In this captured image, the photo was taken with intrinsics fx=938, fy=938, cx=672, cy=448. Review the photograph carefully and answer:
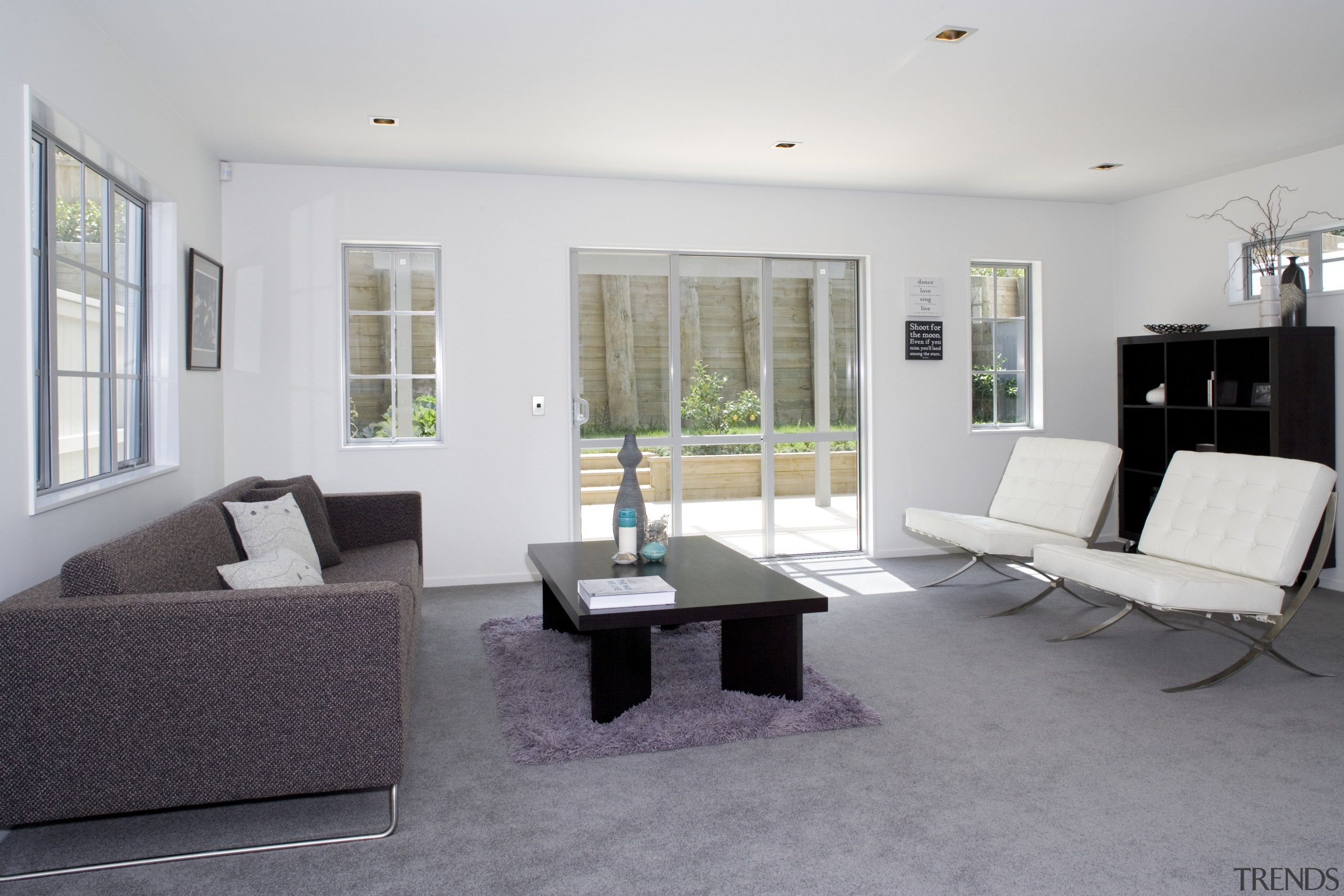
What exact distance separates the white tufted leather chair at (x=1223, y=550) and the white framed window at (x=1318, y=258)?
2.02 meters

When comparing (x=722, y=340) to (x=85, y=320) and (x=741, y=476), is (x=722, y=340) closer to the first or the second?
(x=741, y=476)

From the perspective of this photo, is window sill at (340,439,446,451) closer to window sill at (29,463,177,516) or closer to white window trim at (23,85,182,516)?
white window trim at (23,85,182,516)

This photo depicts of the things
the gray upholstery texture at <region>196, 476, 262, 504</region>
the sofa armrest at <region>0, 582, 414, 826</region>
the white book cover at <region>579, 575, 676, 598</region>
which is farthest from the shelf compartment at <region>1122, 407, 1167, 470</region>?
the sofa armrest at <region>0, 582, 414, 826</region>

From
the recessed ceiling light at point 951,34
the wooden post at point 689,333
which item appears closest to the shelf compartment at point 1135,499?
the wooden post at point 689,333

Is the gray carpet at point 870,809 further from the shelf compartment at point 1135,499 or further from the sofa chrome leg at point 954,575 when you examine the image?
the shelf compartment at point 1135,499

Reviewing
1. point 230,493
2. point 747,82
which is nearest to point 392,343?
point 230,493

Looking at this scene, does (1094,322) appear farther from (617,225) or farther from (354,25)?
(354,25)

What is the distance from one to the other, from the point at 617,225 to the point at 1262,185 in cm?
391

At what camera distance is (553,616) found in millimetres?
4328

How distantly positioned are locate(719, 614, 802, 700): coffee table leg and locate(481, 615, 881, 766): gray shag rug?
4 cm

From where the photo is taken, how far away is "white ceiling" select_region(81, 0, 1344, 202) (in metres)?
3.36

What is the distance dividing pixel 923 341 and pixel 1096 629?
9.23 ft

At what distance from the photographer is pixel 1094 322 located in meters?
6.71

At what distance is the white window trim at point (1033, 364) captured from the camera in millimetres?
6512
